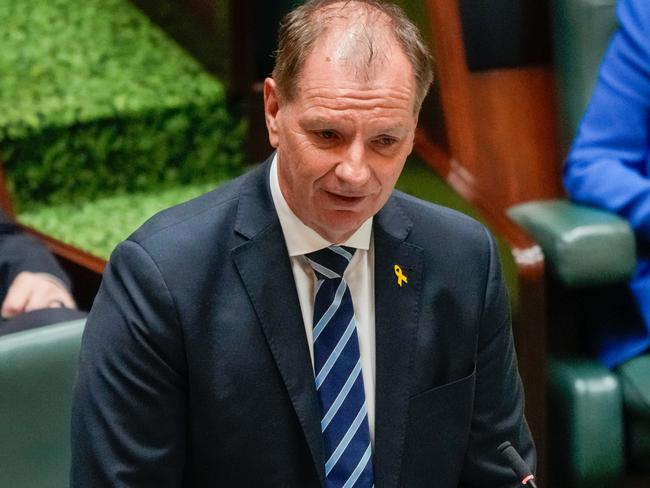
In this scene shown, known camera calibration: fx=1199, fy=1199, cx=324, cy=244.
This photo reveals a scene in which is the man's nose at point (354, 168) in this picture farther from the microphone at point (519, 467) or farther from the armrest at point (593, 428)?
the armrest at point (593, 428)

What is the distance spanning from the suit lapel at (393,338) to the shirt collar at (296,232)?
34mm

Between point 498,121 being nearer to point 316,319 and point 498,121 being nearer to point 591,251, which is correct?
point 591,251

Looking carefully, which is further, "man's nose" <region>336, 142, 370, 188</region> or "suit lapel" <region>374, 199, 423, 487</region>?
"suit lapel" <region>374, 199, 423, 487</region>

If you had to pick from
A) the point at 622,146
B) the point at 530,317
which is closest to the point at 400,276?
the point at 530,317

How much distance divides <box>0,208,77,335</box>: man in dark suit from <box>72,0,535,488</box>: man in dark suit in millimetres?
422

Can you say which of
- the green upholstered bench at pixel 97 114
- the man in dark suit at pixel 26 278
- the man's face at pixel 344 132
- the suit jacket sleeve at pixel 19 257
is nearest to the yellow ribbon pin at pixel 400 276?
the man's face at pixel 344 132

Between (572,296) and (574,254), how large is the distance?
203 millimetres

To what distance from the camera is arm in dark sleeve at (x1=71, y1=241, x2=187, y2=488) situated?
3.03ft

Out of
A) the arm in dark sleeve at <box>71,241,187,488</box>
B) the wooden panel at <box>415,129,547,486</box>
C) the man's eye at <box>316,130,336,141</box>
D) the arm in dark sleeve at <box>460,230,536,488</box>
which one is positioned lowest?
the wooden panel at <box>415,129,547,486</box>

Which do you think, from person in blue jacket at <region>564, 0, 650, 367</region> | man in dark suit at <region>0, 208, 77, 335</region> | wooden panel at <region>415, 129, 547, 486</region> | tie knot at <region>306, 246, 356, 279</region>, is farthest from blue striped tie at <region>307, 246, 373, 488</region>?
person in blue jacket at <region>564, 0, 650, 367</region>

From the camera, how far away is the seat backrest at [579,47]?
1.76 m

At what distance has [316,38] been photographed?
0.87m

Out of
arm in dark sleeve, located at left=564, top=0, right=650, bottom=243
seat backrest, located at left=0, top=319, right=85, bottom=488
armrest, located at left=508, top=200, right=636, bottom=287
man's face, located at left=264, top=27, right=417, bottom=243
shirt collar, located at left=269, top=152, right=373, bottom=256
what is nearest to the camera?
man's face, located at left=264, top=27, right=417, bottom=243

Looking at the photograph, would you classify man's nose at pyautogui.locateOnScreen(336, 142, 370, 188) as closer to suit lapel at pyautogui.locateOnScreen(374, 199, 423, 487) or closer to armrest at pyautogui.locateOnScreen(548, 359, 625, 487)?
suit lapel at pyautogui.locateOnScreen(374, 199, 423, 487)
